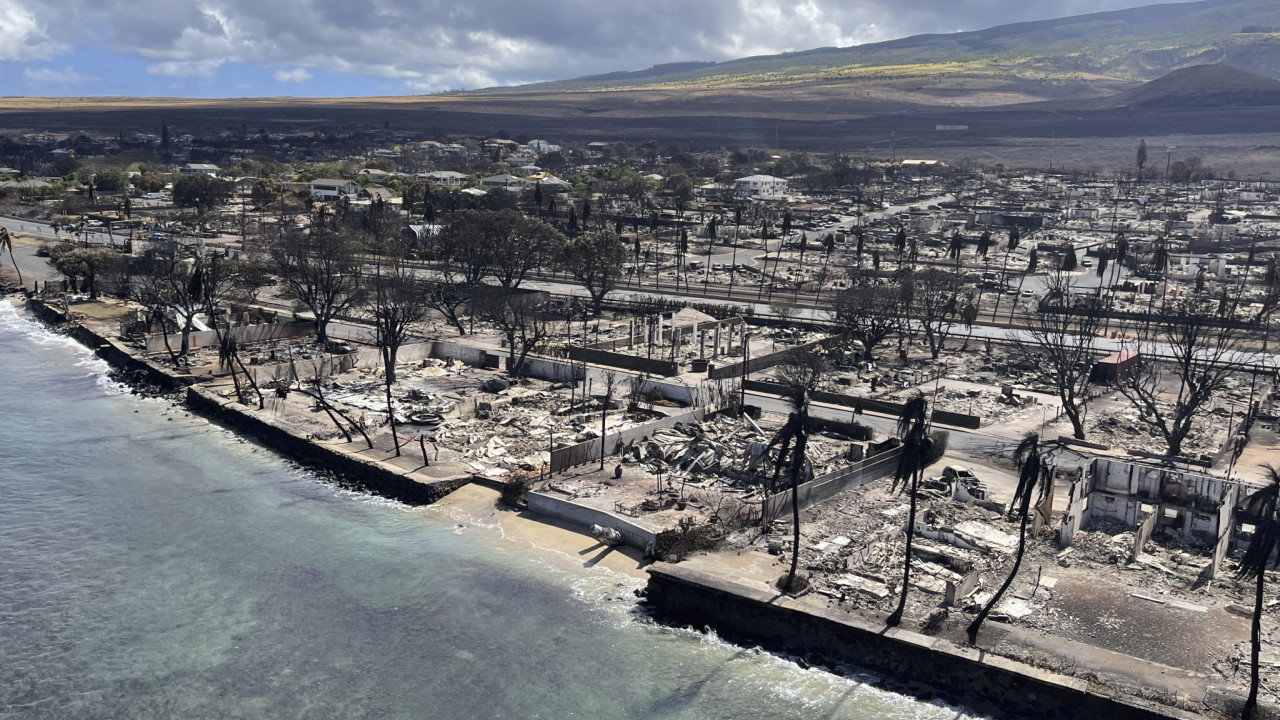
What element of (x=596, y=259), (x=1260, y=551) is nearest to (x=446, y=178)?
(x=596, y=259)

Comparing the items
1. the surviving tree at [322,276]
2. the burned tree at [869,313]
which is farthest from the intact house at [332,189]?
the burned tree at [869,313]

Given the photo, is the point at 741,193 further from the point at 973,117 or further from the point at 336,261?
the point at 973,117

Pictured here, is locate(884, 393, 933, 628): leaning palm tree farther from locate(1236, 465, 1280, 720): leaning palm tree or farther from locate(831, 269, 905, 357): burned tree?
locate(831, 269, 905, 357): burned tree

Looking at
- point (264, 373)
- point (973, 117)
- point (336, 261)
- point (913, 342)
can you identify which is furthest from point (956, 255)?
point (973, 117)

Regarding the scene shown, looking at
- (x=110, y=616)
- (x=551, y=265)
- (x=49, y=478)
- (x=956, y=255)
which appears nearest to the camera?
(x=110, y=616)

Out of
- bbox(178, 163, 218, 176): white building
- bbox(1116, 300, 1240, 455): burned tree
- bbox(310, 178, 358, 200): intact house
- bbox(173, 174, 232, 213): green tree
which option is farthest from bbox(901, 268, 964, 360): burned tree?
bbox(178, 163, 218, 176): white building

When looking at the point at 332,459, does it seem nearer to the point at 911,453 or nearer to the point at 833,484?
the point at 833,484
